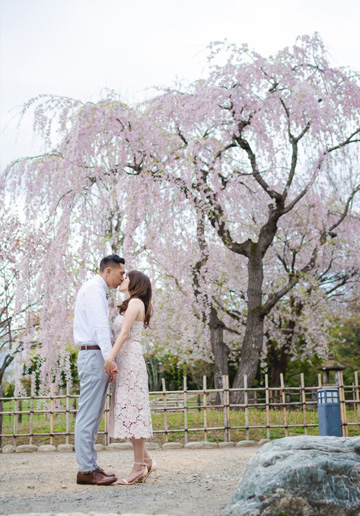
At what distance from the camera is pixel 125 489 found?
4.03 meters

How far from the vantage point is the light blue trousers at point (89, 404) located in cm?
412

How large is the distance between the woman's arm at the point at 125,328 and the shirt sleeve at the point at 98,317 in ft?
0.18

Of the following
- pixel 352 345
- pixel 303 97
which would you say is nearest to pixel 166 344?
pixel 352 345

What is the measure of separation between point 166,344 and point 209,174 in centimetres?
1040

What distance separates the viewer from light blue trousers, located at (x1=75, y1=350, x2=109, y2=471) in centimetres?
412

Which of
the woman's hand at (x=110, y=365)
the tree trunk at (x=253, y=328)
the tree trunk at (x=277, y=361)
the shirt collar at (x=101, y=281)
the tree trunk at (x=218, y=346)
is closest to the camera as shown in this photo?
the woman's hand at (x=110, y=365)

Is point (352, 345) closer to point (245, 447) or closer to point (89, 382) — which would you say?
point (245, 447)

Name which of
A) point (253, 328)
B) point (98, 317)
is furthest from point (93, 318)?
point (253, 328)

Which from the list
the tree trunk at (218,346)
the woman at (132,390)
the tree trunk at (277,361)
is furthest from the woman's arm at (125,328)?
the tree trunk at (277,361)

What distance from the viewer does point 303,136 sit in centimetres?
1020

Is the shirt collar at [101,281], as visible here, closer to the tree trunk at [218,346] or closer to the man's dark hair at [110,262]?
the man's dark hair at [110,262]

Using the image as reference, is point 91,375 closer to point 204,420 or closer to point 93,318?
point 93,318

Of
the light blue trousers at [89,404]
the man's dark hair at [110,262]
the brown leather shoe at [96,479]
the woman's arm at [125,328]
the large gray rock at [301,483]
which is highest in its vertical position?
the man's dark hair at [110,262]

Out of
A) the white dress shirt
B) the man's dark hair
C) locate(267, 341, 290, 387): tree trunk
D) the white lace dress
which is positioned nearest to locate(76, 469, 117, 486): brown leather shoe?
the white lace dress
